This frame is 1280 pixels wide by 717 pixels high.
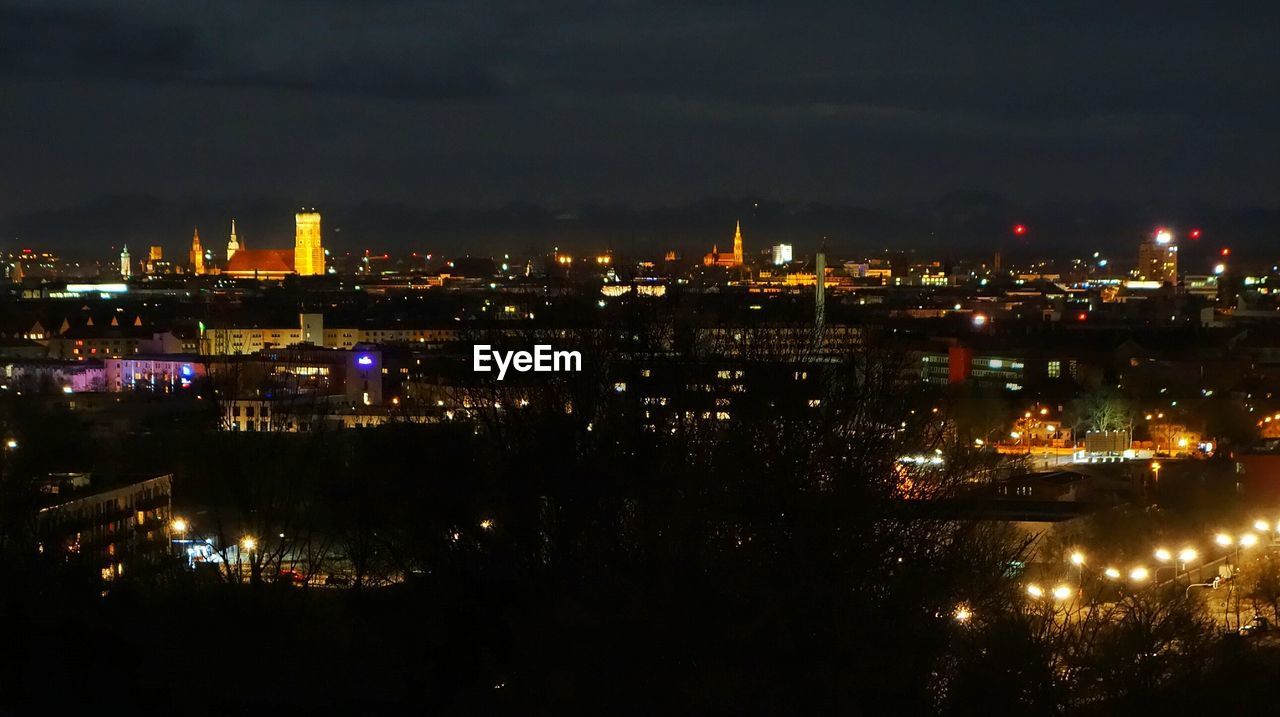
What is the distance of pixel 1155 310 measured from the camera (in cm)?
3706

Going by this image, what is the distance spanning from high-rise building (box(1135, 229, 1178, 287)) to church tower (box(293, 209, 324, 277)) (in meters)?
32.6

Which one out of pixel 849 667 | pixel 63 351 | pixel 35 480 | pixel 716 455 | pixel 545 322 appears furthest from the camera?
pixel 63 351

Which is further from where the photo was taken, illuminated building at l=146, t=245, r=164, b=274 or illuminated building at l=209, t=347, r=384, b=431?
illuminated building at l=146, t=245, r=164, b=274

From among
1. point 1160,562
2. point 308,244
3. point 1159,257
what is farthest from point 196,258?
point 1160,562

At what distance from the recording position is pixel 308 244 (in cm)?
6078

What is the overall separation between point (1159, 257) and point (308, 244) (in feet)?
110

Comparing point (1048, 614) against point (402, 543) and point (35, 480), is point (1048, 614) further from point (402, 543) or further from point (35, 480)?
point (35, 480)

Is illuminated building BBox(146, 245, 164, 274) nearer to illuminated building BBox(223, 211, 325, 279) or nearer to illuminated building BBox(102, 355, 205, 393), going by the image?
illuminated building BBox(223, 211, 325, 279)

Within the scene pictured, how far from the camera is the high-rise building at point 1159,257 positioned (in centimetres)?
5077

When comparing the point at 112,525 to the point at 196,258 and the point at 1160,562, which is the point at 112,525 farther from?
the point at 196,258

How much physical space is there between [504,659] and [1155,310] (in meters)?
34.7

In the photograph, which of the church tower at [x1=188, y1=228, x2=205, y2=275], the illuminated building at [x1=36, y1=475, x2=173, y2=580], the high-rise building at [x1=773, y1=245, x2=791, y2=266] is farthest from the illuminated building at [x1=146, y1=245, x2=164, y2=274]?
the illuminated building at [x1=36, y1=475, x2=173, y2=580]

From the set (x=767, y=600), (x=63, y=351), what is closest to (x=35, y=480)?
(x=767, y=600)

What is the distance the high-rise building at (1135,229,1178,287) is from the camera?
50.8 meters
